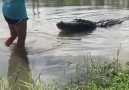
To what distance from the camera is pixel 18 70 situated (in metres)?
4.57

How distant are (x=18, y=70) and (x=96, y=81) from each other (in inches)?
51.2

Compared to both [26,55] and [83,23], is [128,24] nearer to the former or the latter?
[83,23]

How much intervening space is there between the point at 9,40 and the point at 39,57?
0.93m

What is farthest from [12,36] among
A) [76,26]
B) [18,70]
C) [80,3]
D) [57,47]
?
[80,3]

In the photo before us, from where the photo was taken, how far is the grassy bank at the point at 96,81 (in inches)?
145

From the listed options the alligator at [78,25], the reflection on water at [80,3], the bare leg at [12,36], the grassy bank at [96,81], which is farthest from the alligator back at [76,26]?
the reflection on water at [80,3]

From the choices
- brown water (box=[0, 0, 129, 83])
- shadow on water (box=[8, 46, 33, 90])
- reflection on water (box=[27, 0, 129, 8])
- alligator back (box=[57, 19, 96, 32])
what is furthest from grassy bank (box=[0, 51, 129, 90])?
reflection on water (box=[27, 0, 129, 8])

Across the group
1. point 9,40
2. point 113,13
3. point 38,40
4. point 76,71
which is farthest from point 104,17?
point 76,71

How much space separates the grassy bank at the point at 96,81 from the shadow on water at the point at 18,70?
34 millimetres

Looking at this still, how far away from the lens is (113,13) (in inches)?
432

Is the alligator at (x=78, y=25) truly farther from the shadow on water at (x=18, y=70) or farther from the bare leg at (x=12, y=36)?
the shadow on water at (x=18, y=70)

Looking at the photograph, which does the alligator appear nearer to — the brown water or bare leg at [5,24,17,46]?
the brown water

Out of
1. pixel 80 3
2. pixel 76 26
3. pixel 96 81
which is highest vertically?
pixel 80 3

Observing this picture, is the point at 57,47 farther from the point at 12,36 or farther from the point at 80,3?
the point at 80,3
